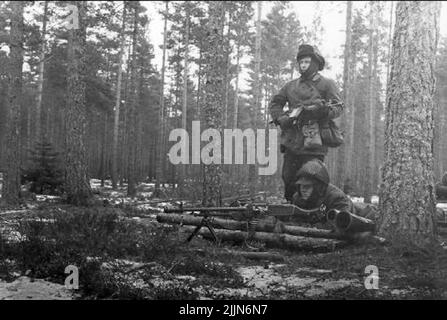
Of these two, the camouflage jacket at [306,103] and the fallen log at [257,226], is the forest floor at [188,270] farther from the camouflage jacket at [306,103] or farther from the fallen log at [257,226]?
the camouflage jacket at [306,103]

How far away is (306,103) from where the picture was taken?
7.49 metres

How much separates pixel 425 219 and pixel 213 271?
109 inches

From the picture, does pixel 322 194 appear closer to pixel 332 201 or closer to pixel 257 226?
pixel 332 201

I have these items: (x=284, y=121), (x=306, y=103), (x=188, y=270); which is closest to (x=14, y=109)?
(x=284, y=121)

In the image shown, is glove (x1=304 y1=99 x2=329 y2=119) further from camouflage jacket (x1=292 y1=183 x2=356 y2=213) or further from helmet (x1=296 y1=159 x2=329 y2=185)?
camouflage jacket (x1=292 y1=183 x2=356 y2=213)

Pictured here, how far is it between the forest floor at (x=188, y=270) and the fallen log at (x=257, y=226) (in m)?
0.31

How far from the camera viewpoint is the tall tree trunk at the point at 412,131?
536 centimetres

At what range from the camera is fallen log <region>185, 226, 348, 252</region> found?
18.6 ft

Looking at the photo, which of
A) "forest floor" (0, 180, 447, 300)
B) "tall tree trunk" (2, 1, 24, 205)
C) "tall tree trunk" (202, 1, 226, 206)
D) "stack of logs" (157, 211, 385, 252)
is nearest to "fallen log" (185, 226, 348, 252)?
"stack of logs" (157, 211, 385, 252)

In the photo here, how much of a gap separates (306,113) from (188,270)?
3800 millimetres

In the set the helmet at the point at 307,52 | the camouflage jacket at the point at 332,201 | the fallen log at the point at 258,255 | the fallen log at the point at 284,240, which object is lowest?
the fallen log at the point at 258,255

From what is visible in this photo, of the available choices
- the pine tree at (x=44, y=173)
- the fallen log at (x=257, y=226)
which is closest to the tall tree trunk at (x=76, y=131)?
the pine tree at (x=44, y=173)

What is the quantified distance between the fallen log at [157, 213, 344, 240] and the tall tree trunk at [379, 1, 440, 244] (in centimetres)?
81
